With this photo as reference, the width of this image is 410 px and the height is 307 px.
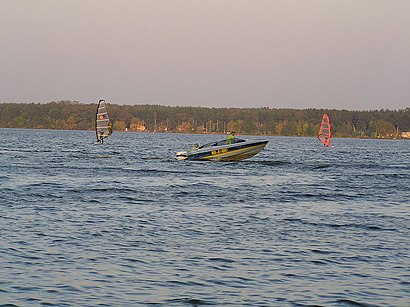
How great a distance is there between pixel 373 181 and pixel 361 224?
59.9 feet

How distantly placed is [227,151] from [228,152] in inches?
5.2

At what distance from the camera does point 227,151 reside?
5062cm

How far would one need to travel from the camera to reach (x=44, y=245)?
53.9 ft

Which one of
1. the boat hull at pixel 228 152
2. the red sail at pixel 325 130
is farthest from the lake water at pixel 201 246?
the red sail at pixel 325 130

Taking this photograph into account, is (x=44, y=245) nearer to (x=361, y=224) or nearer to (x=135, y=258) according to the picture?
(x=135, y=258)

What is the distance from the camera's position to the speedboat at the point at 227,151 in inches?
1997

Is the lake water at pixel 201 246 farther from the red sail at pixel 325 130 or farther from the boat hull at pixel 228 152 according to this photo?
the red sail at pixel 325 130

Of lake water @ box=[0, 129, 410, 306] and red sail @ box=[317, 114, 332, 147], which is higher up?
red sail @ box=[317, 114, 332, 147]

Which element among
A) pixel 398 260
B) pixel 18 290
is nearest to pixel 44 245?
pixel 18 290

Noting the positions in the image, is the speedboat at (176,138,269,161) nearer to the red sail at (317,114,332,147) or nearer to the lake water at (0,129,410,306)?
the lake water at (0,129,410,306)

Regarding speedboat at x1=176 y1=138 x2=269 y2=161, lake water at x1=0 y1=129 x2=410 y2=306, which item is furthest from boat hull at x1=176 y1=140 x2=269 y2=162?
lake water at x1=0 y1=129 x2=410 y2=306

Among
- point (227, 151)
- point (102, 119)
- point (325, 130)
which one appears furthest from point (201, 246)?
point (325, 130)

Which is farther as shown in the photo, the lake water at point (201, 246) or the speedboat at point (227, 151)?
the speedboat at point (227, 151)

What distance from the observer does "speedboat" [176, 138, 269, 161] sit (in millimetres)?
50719
